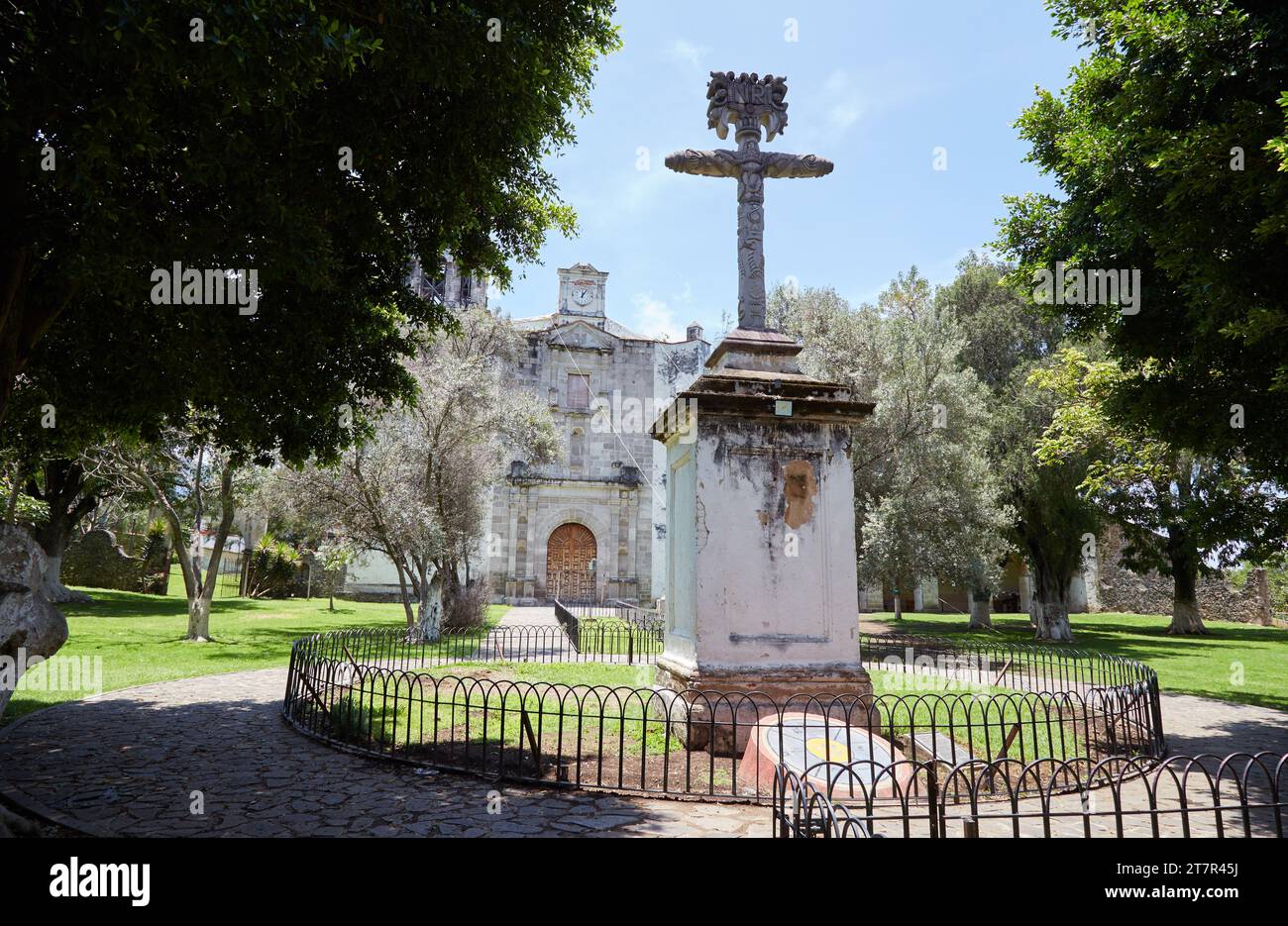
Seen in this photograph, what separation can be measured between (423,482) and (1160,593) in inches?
1378

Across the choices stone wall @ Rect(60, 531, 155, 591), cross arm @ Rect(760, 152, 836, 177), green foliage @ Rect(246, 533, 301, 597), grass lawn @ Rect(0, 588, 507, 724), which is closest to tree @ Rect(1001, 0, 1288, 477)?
cross arm @ Rect(760, 152, 836, 177)

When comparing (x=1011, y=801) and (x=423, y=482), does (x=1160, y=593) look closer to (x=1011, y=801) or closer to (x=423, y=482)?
(x=423, y=482)

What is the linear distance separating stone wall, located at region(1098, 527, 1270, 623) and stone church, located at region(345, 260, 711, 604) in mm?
19402

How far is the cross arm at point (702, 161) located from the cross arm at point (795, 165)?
0.35 meters

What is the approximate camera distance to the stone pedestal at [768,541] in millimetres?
6531

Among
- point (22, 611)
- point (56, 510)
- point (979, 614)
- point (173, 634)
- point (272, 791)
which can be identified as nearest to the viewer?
point (22, 611)

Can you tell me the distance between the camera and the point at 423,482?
56.8 ft

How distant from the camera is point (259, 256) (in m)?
5.45

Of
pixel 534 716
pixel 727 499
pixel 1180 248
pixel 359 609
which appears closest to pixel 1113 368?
pixel 1180 248

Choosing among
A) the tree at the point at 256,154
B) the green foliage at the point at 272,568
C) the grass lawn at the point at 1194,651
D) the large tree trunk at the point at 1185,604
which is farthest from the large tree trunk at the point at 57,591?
the large tree trunk at the point at 1185,604

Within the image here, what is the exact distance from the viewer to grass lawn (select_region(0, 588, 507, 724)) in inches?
455

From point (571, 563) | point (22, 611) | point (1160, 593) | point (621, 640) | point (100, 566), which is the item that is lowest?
point (1160, 593)

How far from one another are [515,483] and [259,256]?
26.4 metres

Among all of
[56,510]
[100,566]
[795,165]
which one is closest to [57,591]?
[56,510]
